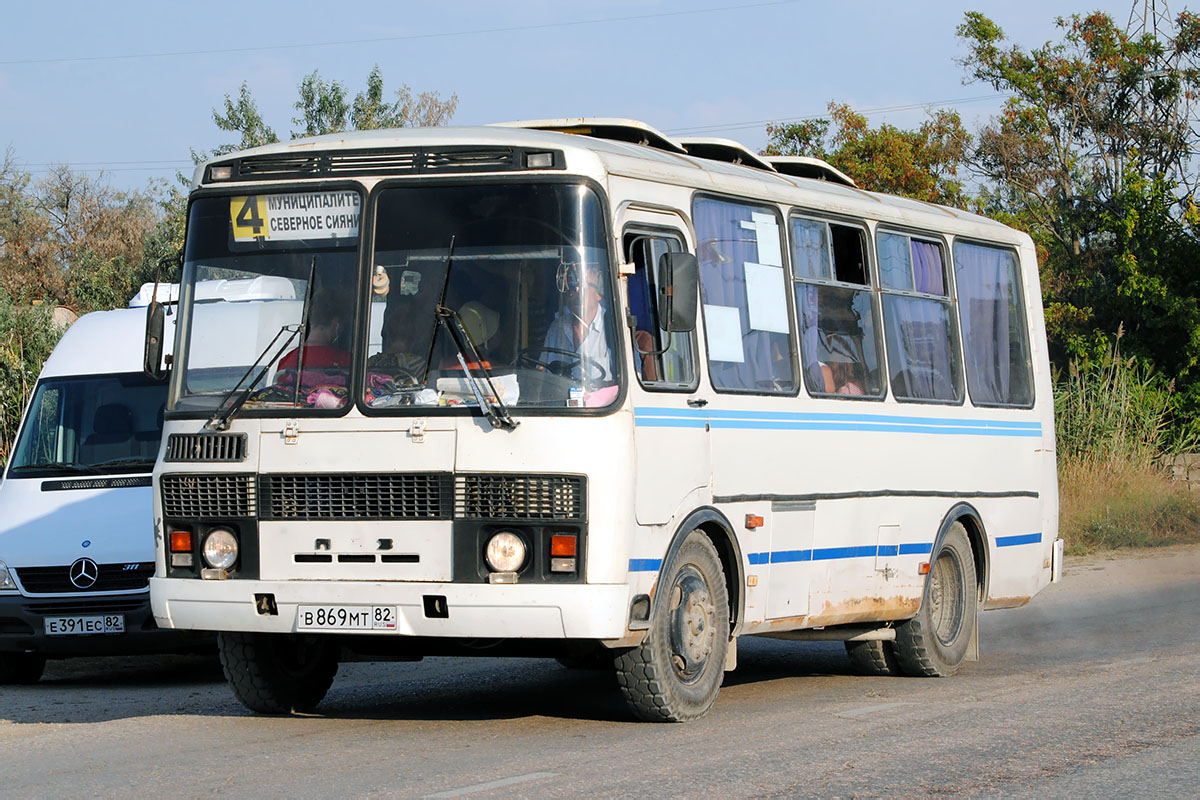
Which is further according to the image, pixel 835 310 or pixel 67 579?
pixel 67 579

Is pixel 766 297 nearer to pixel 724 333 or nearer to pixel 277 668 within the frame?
pixel 724 333

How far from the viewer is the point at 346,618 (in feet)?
26.9

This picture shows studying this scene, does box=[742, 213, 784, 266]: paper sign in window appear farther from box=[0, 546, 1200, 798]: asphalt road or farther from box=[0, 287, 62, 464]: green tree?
box=[0, 287, 62, 464]: green tree

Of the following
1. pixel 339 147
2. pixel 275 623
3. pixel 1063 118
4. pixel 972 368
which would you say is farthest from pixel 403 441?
pixel 1063 118

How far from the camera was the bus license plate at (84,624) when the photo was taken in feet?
36.9

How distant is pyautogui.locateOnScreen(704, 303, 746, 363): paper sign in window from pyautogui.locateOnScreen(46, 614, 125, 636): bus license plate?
4.66m

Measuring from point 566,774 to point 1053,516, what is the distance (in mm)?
7146

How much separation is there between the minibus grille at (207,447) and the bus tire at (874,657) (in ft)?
17.2

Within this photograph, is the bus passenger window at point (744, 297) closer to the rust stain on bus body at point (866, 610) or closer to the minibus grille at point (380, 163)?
the minibus grille at point (380, 163)

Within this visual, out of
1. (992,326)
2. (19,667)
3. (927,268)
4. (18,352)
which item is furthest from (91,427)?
(18,352)

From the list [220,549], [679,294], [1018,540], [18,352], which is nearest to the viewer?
[679,294]

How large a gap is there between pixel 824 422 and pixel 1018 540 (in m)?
3.24

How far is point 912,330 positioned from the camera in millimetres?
11562

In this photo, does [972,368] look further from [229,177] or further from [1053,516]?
[229,177]
